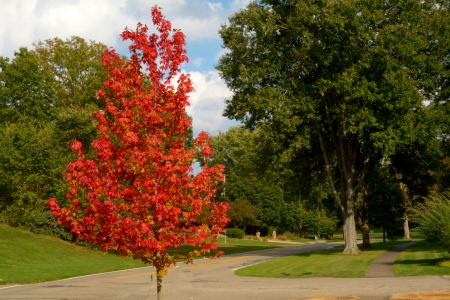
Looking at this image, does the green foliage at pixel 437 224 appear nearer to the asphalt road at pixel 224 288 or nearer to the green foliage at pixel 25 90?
the asphalt road at pixel 224 288

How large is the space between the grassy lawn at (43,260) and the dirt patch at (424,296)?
48.6 ft

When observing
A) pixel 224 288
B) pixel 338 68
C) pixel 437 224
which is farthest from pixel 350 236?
pixel 224 288

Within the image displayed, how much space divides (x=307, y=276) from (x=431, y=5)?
68.6ft

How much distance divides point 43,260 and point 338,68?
21322 millimetres

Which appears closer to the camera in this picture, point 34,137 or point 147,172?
point 147,172

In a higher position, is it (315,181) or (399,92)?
(399,92)

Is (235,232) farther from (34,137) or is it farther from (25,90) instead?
(34,137)

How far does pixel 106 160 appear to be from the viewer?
426 inches

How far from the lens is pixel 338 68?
32.7 metres

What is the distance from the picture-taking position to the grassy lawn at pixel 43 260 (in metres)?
25.2

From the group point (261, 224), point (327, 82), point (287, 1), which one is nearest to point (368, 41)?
point (327, 82)

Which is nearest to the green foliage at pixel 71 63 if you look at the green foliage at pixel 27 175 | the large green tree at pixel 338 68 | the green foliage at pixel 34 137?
the green foliage at pixel 34 137

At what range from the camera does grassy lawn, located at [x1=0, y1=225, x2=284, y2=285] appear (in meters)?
25.2

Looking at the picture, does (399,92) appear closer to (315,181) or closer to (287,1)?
(287,1)
